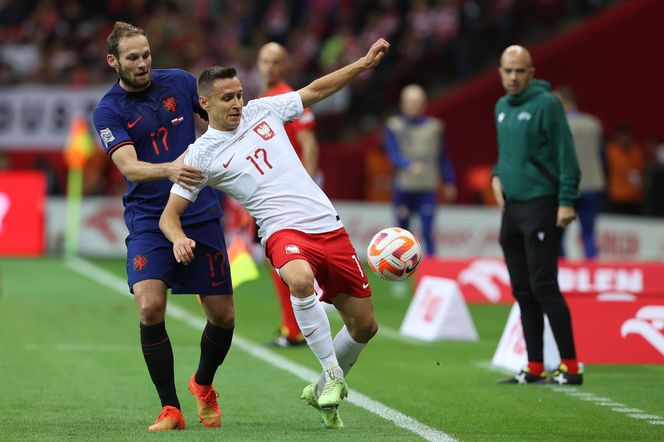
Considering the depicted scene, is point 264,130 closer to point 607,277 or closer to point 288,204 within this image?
point 288,204

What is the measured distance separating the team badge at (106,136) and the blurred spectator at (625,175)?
1628 centimetres

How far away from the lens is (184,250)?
7.51 m

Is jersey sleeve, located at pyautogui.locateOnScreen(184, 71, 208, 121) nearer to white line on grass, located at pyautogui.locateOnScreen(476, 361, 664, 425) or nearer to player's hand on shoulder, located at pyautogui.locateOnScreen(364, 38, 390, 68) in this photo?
player's hand on shoulder, located at pyautogui.locateOnScreen(364, 38, 390, 68)

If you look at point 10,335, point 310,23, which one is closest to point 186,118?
point 10,335

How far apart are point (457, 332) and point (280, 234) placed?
5.51 metres

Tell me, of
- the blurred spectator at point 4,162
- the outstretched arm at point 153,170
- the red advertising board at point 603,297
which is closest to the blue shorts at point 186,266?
the outstretched arm at point 153,170

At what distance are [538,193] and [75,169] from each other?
50.1 ft

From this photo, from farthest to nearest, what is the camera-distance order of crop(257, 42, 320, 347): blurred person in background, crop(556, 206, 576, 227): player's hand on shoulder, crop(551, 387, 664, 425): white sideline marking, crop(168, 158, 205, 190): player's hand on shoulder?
crop(257, 42, 320, 347): blurred person in background
crop(556, 206, 576, 227): player's hand on shoulder
crop(551, 387, 664, 425): white sideline marking
crop(168, 158, 205, 190): player's hand on shoulder

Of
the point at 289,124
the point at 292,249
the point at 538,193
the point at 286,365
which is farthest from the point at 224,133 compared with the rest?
the point at 289,124

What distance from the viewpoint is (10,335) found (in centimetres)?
1281

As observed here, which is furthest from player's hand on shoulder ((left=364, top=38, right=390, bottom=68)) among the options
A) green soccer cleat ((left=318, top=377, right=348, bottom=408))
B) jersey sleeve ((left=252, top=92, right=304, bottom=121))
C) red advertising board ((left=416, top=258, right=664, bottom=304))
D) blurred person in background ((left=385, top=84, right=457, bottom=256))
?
blurred person in background ((left=385, top=84, right=457, bottom=256))

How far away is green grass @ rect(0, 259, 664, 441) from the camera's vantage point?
25.9 ft

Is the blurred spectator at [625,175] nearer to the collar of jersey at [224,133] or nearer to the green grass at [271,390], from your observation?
the green grass at [271,390]

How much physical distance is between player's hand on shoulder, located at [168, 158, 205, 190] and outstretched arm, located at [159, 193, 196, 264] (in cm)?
9
